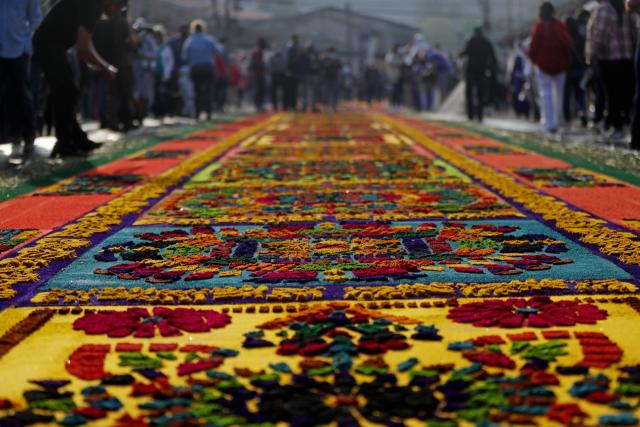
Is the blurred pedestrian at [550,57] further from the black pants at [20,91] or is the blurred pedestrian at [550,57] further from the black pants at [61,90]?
the black pants at [20,91]

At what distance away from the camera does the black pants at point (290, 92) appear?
78.8 feet

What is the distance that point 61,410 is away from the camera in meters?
2.05

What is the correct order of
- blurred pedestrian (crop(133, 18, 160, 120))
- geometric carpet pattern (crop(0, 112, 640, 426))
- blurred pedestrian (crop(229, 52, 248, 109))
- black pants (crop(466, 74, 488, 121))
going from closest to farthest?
1. geometric carpet pattern (crop(0, 112, 640, 426))
2. blurred pedestrian (crop(133, 18, 160, 120))
3. black pants (crop(466, 74, 488, 121))
4. blurred pedestrian (crop(229, 52, 248, 109))

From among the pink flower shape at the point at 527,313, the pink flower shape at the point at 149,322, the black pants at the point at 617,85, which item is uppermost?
the black pants at the point at 617,85

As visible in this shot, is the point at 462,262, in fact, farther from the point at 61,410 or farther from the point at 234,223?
the point at 61,410

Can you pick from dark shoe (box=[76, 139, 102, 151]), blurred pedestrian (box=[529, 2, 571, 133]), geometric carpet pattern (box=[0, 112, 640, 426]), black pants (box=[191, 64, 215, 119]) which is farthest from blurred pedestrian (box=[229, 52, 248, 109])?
geometric carpet pattern (box=[0, 112, 640, 426])

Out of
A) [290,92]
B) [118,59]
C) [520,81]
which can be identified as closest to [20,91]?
[118,59]

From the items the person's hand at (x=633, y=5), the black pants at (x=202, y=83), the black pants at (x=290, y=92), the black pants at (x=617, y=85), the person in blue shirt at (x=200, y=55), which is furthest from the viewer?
the black pants at (x=290, y=92)

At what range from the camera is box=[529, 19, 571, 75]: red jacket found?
38.8ft

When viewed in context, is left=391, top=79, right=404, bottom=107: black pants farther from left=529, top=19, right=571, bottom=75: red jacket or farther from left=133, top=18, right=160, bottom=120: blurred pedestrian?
left=529, top=19, right=571, bottom=75: red jacket

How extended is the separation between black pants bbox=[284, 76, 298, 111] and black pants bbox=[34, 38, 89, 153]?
51.1 ft

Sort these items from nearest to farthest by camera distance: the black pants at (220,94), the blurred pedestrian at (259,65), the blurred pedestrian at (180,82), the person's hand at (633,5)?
the person's hand at (633,5)
the blurred pedestrian at (180,82)
the black pants at (220,94)
the blurred pedestrian at (259,65)

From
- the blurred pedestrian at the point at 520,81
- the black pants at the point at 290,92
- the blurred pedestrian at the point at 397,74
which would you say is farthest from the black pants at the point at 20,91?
the blurred pedestrian at the point at 397,74

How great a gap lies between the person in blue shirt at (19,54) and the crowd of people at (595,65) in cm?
498
